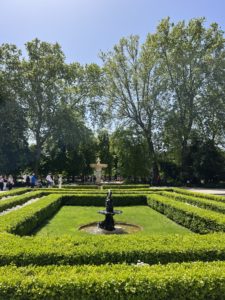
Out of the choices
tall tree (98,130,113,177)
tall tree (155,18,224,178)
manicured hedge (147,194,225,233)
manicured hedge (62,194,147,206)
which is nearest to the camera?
manicured hedge (147,194,225,233)

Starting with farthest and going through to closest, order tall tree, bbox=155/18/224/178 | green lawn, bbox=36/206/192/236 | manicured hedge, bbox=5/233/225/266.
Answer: tall tree, bbox=155/18/224/178
green lawn, bbox=36/206/192/236
manicured hedge, bbox=5/233/225/266

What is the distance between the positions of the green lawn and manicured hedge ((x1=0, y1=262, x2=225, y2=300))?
17.7ft

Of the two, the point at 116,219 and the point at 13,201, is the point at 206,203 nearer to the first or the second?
the point at 116,219

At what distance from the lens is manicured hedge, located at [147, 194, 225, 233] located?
956 cm

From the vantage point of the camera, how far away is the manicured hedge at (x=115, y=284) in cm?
416

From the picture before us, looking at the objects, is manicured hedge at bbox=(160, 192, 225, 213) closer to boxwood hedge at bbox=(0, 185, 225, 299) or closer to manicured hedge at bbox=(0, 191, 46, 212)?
boxwood hedge at bbox=(0, 185, 225, 299)

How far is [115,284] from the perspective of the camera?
4223 millimetres

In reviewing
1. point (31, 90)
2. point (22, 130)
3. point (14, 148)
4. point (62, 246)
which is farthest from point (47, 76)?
point (62, 246)

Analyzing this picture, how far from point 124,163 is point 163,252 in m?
34.9

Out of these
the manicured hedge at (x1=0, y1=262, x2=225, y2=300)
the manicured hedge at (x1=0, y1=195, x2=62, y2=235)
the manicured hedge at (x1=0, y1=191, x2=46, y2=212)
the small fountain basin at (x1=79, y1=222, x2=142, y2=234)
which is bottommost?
the small fountain basin at (x1=79, y1=222, x2=142, y2=234)

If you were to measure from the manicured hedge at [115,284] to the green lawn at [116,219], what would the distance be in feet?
17.7

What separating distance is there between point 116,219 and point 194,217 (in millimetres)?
3449

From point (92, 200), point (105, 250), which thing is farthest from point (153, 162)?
point (105, 250)

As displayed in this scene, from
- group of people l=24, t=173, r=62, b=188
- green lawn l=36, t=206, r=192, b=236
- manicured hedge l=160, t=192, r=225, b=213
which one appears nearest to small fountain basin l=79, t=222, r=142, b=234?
green lawn l=36, t=206, r=192, b=236
